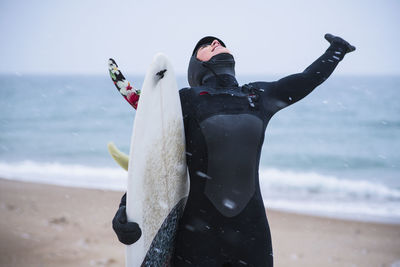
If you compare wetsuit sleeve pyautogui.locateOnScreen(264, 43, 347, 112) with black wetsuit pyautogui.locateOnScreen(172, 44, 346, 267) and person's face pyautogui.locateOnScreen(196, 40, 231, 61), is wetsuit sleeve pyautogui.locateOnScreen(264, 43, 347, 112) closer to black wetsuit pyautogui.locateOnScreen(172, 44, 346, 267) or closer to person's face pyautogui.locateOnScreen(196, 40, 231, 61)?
black wetsuit pyautogui.locateOnScreen(172, 44, 346, 267)

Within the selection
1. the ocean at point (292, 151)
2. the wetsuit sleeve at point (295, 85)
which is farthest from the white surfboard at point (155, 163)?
the ocean at point (292, 151)

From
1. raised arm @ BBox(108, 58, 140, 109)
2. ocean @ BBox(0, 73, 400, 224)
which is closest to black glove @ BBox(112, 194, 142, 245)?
raised arm @ BBox(108, 58, 140, 109)

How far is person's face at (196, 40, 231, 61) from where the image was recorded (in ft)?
6.41

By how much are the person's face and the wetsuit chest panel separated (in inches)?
13.7

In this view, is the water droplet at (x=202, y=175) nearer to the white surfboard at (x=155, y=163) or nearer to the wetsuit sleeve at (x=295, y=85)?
the white surfboard at (x=155, y=163)

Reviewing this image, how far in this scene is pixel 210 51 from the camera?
6.47 feet

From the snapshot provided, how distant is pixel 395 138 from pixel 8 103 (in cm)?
2887

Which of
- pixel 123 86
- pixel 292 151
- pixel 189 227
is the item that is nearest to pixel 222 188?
pixel 189 227

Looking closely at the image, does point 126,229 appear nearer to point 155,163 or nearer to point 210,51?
point 155,163

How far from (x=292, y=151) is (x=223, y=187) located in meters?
14.3

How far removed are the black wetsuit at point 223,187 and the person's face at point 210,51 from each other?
0.67 ft

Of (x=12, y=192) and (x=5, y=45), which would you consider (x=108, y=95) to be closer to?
(x=12, y=192)

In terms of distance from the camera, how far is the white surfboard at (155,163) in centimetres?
184

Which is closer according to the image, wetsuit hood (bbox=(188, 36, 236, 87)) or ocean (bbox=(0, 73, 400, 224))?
wetsuit hood (bbox=(188, 36, 236, 87))
